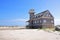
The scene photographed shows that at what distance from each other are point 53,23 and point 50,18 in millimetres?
2357

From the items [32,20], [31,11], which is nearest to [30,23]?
[32,20]

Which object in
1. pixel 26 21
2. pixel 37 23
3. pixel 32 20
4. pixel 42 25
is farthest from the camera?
pixel 26 21

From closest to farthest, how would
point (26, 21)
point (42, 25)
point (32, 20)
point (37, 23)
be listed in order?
point (42, 25)
point (37, 23)
point (32, 20)
point (26, 21)

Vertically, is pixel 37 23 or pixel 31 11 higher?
pixel 31 11

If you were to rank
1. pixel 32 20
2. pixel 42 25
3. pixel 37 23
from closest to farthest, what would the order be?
1. pixel 42 25
2. pixel 37 23
3. pixel 32 20

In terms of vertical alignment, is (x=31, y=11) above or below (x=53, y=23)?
above

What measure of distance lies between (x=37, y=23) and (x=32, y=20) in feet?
20.0

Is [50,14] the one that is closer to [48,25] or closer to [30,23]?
[48,25]

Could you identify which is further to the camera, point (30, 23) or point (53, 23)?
point (30, 23)

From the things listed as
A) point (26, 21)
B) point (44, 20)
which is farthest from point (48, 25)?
point (26, 21)

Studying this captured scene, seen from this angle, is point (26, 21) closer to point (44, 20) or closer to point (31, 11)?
point (31, 11)

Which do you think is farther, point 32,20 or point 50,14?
point 32,20

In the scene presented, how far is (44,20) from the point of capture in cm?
4631

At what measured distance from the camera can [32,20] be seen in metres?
54.4
